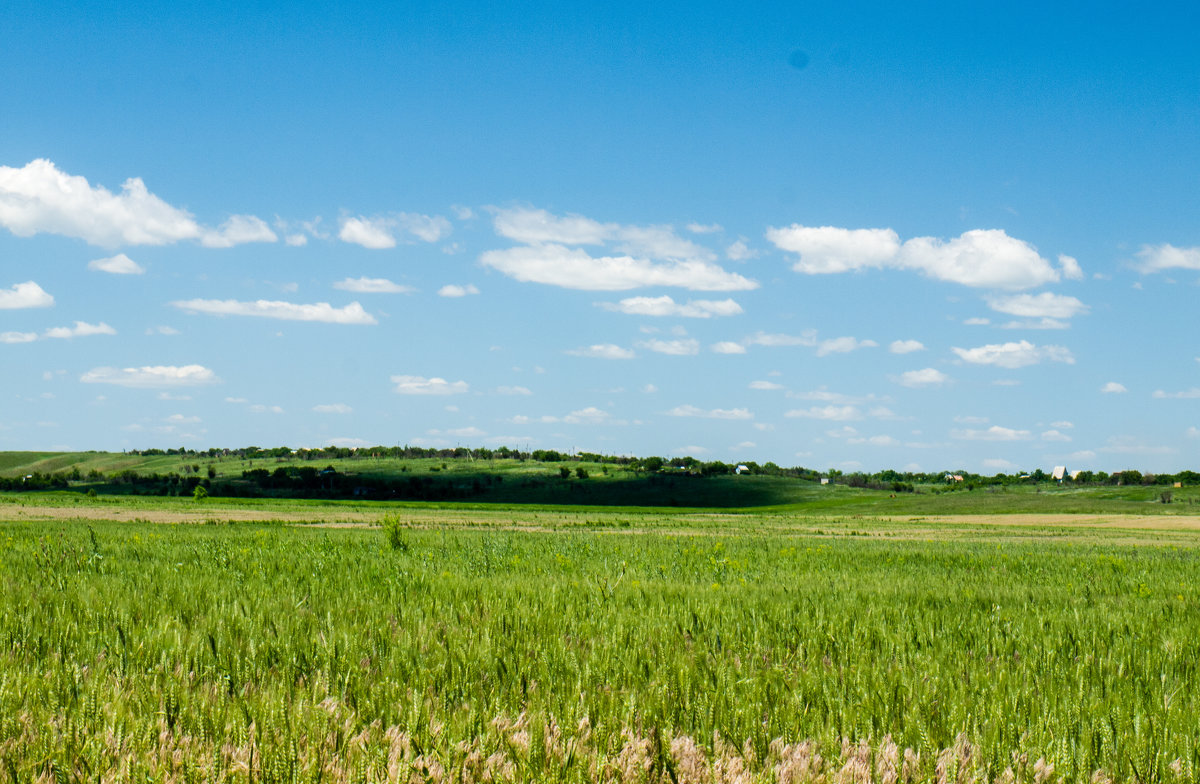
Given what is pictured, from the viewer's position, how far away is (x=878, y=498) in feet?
436

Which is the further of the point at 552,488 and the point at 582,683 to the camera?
the point at 552,488

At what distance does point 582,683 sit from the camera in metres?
4.55

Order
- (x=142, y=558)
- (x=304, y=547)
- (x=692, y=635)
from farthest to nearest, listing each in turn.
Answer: (x=304, y=547), (x=142, y=558), (x=692, y=635)

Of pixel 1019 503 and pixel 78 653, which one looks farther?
pixel 1019 503

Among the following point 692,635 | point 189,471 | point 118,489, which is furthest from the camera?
point 189,471

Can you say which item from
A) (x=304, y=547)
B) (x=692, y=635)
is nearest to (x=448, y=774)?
(x=692, y=635)

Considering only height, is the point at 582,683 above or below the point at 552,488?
above

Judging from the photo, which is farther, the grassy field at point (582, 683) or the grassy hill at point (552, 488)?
the grassy hill at point (552, 488)

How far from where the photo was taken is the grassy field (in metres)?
3.41

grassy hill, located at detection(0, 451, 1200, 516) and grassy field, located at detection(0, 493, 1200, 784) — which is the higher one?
grassy field, located at detection(0, 493, 1200, 784)

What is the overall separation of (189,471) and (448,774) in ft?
619

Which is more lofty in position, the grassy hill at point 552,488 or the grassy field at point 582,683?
the grassy field at point 582,683

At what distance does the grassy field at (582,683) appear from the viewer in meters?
3.41

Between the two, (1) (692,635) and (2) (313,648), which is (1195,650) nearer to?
(1) (692,635)
